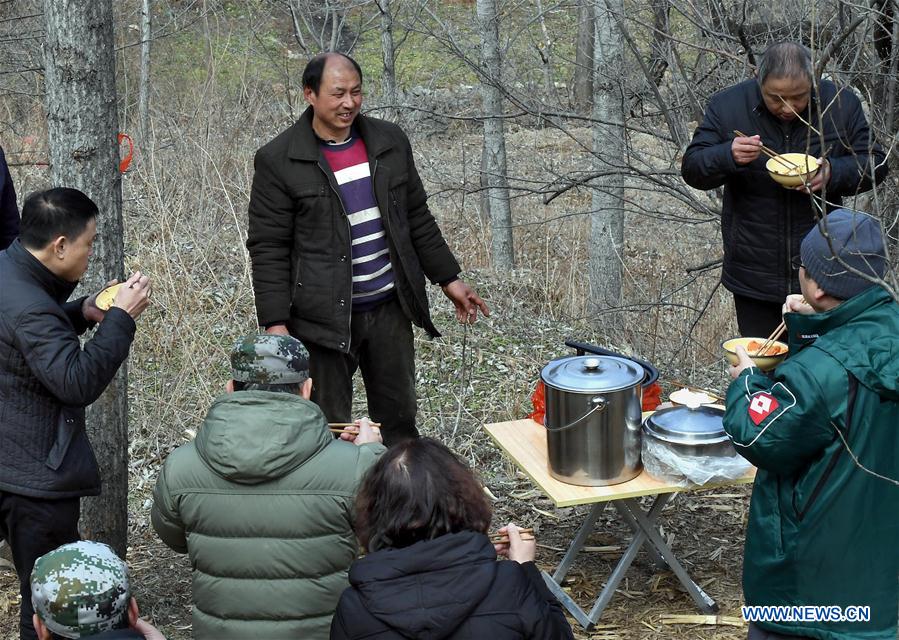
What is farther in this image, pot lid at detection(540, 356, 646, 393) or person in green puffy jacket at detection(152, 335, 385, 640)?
pot lid at detection(540, 356, 646, 393)

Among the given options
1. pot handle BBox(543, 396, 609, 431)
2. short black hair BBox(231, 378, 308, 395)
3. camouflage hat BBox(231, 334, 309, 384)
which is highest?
camouflage hat BBox(231, 334, 309, 384)

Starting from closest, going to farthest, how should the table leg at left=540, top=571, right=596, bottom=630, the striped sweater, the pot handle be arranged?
the pot handle
the table leg at left=540, top=571, right=596, bottom=630
the striped sweater

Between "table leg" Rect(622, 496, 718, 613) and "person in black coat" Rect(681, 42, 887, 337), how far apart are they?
44.7 inches

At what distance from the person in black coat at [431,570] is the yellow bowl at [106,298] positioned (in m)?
1.49

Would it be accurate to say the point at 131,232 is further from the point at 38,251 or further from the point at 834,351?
the point at 834,351

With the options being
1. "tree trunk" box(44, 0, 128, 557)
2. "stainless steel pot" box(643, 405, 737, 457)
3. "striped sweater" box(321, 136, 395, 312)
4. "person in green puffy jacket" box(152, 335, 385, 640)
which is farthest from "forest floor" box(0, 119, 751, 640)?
"person in green puffy jacket" box(152, 335, 385, 640)

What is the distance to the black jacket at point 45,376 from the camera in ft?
10.3

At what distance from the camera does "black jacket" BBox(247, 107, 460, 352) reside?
14.4ft

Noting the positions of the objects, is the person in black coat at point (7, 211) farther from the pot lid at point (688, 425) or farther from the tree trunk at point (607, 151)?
the tree trunk at point (607, 151)

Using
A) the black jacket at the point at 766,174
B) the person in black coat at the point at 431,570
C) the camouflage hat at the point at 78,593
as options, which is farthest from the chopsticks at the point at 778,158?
the camouflage hat at the point at 78,593

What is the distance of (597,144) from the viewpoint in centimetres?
852

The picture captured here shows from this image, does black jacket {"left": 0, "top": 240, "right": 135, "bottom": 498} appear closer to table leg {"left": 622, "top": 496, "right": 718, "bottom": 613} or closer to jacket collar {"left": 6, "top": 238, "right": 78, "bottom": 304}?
jacket collar {"left": 6, "top": 238, "right": 78, "bottom": 304}

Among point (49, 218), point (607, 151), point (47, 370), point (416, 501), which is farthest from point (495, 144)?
point (416, 501)

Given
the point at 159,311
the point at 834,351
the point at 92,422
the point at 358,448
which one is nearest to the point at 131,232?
the point at 159,311
